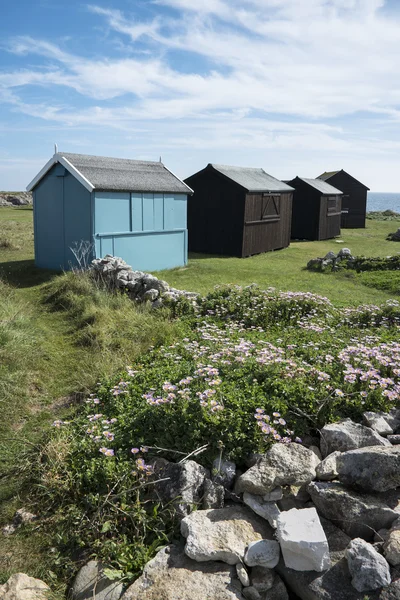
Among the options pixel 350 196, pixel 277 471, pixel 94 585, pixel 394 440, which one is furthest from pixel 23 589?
pixel 350 196

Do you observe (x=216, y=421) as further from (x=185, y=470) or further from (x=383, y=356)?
(x=383, y=356)

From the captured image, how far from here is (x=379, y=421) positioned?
5.21 metres

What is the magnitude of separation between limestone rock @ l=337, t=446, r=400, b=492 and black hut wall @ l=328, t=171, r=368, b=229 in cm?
3379

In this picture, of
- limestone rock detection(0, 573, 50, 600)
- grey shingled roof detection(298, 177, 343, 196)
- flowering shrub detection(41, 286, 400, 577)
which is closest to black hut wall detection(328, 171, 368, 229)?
grey shingled roof detection(298, 177, 343, 196)

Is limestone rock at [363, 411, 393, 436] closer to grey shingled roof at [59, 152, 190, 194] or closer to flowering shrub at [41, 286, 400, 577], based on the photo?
flowering shrub at [41, 286, 400, 577]

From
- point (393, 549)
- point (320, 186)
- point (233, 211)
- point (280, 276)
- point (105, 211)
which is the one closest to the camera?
point (393, 549)

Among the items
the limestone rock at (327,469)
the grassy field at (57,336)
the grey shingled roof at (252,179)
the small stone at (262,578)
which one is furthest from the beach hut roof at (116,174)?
the small stone at (262,578)

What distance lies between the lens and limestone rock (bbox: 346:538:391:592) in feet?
A: 11.1

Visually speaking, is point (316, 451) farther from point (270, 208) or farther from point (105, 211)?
point (270, 208)

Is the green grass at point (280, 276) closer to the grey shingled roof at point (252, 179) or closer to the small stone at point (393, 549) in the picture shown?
the grey shingled roof at point (252, 179)

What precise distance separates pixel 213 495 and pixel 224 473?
0.24m

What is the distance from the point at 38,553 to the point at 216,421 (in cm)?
188

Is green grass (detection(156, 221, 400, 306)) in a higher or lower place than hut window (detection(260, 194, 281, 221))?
lower

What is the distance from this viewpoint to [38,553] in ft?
13.7
